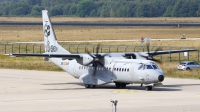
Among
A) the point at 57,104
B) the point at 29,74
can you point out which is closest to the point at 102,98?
the point at 57,104

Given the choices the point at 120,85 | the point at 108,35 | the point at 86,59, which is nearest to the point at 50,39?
the point at 86,59

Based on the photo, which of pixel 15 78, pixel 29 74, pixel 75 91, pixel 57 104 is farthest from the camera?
pixel 29 74

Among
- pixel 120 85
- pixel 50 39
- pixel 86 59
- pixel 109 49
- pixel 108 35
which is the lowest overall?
pixel 120 85

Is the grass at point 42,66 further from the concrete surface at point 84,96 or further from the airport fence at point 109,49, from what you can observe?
A: the airport fence at point 109,49

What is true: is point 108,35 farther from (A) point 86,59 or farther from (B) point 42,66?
(A) point 86,59

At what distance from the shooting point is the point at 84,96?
3784cm

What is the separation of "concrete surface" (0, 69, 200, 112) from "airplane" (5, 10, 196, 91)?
76 centimetres

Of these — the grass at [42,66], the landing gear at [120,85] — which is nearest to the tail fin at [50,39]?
the landing gear at [120,85]

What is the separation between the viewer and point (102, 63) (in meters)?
42.9

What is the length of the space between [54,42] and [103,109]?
17.9 meters

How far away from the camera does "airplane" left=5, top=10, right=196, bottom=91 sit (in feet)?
132

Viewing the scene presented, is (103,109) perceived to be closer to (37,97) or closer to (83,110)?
(83,110)

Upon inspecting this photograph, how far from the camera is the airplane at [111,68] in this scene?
1578 inches

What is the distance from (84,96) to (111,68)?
5040mm
